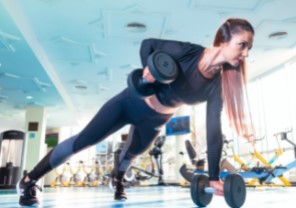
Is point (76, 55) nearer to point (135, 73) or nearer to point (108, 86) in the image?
point (108, 86)

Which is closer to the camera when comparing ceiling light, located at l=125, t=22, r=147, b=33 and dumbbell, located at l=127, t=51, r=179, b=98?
dumbbell, located at l=127, t=51, r=179, b=98

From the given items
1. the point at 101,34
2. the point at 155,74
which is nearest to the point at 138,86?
the point at 155,74

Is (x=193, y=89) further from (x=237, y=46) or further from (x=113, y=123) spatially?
(x=113, y=123)

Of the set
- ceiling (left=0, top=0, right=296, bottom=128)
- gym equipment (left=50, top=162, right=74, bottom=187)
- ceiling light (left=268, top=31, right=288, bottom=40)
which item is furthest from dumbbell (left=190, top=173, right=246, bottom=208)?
gym equipment (left=50, top=162, right=74, bottom=187)

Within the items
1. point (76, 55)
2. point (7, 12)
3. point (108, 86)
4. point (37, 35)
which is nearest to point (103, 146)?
point (108, 86)

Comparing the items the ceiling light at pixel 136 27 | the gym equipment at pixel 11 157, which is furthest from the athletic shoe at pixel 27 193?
the gym equipment at pixel 11 157

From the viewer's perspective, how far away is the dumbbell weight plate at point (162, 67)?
122cm

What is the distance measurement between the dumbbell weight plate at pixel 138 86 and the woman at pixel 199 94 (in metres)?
0.04

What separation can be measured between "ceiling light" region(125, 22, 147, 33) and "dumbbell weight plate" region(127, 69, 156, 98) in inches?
141

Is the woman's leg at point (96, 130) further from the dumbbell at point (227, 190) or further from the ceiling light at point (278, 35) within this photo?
the ceiling light at point (278, 35)

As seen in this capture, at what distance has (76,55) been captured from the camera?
596cm

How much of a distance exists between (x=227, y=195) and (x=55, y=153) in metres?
1.02

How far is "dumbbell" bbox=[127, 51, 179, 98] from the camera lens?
123cm

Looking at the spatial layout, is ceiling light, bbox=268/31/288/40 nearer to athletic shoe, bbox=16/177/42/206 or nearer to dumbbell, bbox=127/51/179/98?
dumbbell, bbox=127/51/179/98
